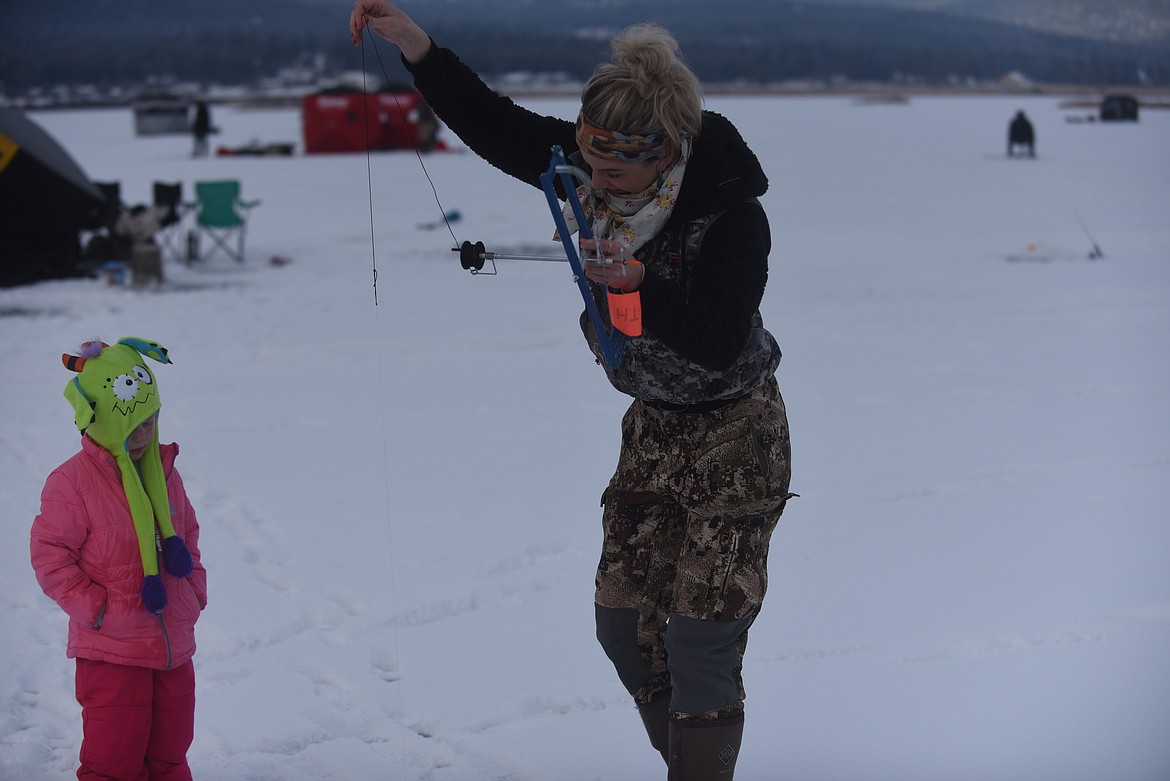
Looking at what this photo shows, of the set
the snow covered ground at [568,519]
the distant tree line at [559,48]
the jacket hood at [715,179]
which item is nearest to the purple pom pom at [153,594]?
the snow covered ground at [568,519]

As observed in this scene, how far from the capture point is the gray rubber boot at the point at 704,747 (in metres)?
2.22

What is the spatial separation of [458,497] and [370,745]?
1.95 m

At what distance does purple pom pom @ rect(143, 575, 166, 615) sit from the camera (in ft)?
7.39

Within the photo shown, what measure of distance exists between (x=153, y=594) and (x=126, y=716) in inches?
9.9

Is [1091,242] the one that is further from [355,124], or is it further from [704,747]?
[355,124]

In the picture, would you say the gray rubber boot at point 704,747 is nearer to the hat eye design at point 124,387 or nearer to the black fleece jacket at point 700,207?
the black fleece jacket at point 700,207

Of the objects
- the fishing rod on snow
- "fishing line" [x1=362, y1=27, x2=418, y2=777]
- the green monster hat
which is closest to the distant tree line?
the fishing rod on snow

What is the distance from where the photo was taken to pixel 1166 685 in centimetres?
315

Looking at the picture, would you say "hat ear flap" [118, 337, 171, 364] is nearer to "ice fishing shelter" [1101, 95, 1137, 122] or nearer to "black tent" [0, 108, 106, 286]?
"black tent" [0, 108, 106, 286]

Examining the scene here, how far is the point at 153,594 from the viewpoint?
226 centimetres

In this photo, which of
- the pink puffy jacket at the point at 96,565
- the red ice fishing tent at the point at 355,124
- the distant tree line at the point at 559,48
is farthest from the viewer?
the distant tree line at the point at 559,48

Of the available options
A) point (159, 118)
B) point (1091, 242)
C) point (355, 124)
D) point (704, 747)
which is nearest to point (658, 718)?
point (704, 747)

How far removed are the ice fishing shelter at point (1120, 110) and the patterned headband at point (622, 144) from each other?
33460 mm

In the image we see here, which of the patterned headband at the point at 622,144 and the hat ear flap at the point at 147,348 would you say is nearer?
the patterned headband at the point at 622,144
